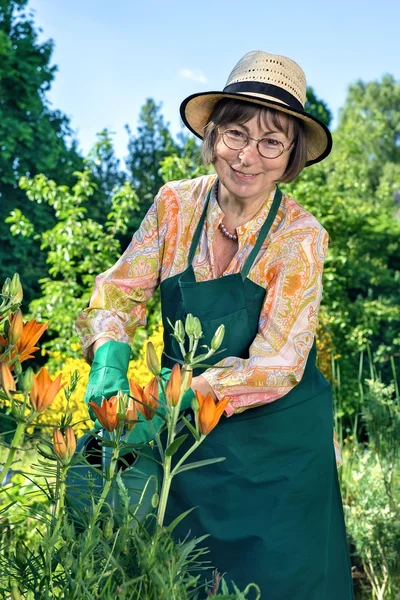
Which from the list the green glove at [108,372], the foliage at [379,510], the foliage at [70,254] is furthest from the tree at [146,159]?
the green glove at [108,372]

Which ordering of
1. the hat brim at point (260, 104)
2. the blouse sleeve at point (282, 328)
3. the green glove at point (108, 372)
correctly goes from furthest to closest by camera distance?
the hat brim at point (260, 104) → the blouse sleeve at point (282, 328) → the green glove at point (108, 372)

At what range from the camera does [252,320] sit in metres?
2.05

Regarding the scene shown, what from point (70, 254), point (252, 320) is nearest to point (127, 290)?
point (252, 320)

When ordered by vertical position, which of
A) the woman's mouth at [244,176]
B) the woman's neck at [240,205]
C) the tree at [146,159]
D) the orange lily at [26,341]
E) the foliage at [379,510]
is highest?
the tree at [146,159]

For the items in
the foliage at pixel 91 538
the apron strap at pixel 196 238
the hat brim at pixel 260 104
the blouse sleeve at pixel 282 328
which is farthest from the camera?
the apron strap at pixel 196 238

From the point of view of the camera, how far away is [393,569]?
3658mm

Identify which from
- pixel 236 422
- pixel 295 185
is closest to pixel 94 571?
pixel 236 422

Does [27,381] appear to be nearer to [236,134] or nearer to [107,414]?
[107,414]

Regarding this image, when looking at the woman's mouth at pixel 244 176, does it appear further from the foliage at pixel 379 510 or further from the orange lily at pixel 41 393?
the foliage at pixel 379 510

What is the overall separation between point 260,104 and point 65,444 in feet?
4.23

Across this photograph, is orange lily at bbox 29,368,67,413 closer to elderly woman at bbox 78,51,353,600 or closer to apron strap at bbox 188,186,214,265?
elderly woman at bbox 78,51,353,600

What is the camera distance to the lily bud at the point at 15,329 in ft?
3.38

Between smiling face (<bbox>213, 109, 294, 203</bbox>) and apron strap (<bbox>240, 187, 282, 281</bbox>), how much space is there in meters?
0.08

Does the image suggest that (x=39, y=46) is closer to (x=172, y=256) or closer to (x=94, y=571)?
(x=172, y=256)
